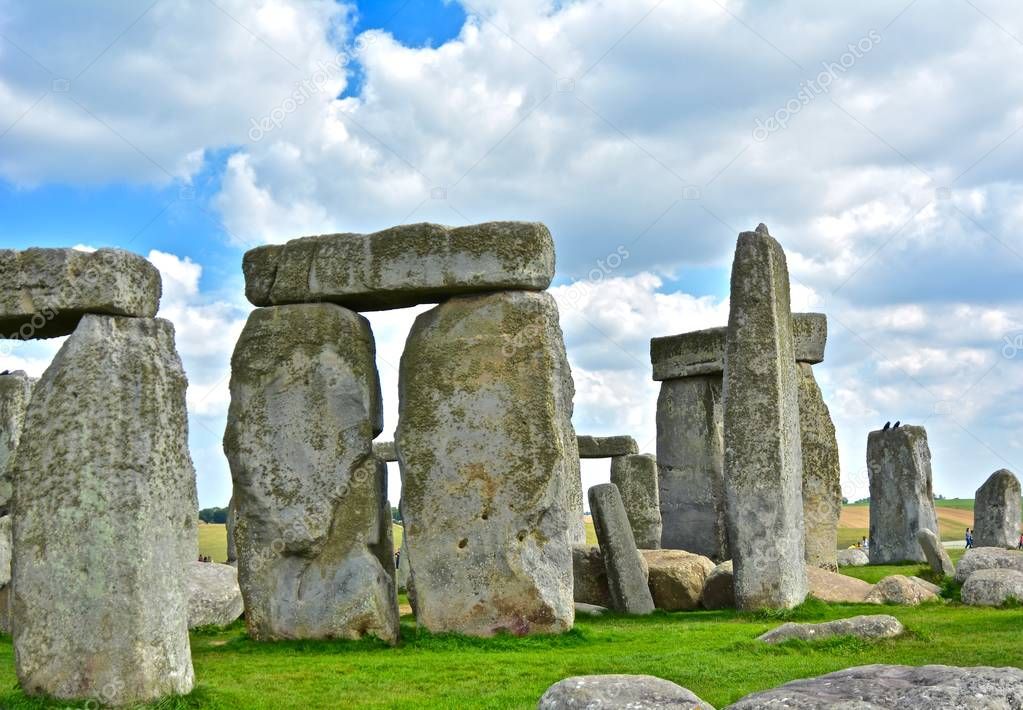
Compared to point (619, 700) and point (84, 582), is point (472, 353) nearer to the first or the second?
point (84, 582)

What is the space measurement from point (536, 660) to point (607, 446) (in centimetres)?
1464

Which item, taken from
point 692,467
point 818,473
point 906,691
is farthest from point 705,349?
point 906,691

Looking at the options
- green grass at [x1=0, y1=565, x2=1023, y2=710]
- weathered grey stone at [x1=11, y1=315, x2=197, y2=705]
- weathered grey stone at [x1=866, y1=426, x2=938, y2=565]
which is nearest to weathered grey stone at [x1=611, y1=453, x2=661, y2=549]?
weathered grey stone at [x1=866, y1=426, x2=938, y2=565]

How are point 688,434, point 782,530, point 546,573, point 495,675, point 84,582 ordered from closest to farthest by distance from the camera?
point 84,582
point 495,675
point 546,573
point 782,530
point 688,434

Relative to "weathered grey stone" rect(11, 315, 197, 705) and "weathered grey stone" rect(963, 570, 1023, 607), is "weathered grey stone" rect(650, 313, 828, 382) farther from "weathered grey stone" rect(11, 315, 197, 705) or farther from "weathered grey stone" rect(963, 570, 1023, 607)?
"weathered grey stone" rect(11, 315, 197, 705)

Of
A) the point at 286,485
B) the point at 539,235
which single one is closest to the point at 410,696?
the point at 286,485

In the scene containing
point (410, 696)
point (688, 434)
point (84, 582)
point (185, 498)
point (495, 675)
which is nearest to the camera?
point (84, 582)

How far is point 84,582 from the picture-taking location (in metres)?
8.06

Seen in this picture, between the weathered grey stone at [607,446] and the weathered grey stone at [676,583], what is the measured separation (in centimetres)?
936

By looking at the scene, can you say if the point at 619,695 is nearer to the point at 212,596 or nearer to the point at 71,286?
the point at 71,286

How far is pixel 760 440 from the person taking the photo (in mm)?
14172

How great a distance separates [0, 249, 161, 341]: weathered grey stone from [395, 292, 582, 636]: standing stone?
491 cm

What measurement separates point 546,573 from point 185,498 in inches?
206

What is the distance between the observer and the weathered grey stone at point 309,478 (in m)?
13.2
